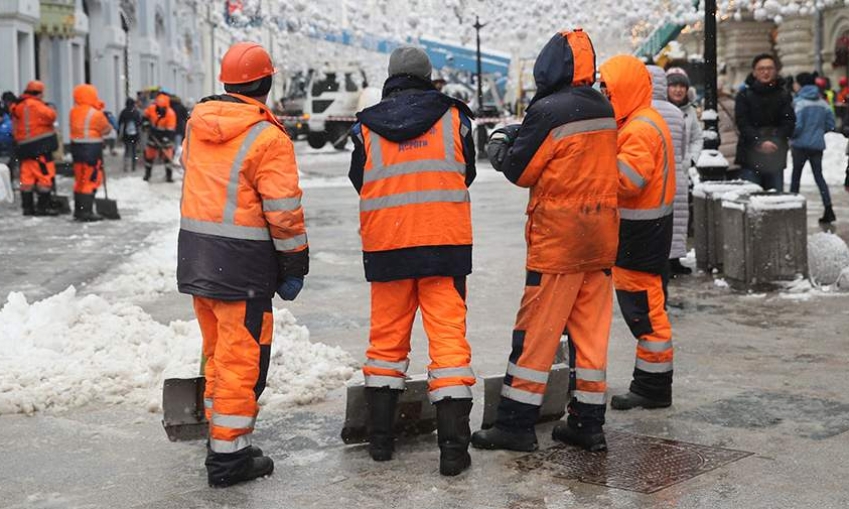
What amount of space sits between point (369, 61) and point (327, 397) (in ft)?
124

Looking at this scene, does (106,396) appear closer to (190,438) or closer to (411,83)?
(190,438)

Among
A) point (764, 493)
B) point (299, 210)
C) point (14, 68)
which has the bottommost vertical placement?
point (764, 493)

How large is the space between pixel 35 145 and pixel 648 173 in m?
13.8

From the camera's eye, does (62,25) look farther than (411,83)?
Yes

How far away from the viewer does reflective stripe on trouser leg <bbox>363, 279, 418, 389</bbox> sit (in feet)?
18.0

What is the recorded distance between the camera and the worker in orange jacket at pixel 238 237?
5.13 meters

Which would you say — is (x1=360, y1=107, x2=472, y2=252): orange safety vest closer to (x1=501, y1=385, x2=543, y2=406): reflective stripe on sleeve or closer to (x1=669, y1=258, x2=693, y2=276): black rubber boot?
(x1=501, y1=385, x2=543, y2=406): reflective stripe on sleeve

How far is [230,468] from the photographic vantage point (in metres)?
5.14

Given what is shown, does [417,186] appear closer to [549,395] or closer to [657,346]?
[549,395]

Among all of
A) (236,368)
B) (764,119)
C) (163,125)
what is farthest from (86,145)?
(236,368)

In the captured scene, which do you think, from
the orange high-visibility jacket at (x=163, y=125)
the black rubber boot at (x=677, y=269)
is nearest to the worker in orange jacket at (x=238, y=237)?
the black rubber boot at (x=677, y=269)

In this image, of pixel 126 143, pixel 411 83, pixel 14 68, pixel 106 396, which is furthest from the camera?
pixel 126 143

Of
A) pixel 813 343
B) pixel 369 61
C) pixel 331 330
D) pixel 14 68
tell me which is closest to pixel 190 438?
pixel 331 330

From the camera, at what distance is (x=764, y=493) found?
4945mm
